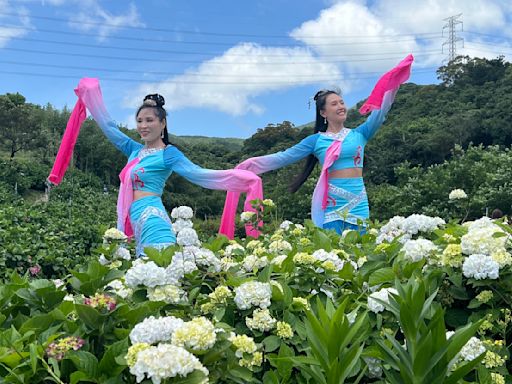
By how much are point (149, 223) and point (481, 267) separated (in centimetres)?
284

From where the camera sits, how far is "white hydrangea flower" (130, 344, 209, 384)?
0.89 m

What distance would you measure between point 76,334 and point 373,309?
0.72 m

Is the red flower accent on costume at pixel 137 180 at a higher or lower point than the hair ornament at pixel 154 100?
lower

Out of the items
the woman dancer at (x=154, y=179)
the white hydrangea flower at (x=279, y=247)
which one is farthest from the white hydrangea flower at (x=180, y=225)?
the woman dancer at (x=154, y=179)

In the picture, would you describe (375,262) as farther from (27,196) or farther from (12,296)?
(27,196)

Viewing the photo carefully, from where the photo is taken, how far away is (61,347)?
3.54 ft

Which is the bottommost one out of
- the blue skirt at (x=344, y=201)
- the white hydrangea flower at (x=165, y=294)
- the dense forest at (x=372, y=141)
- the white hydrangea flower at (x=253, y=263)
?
the white hydrangea flower at (x=165, y=294)

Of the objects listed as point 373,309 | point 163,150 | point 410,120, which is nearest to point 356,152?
point 163,150

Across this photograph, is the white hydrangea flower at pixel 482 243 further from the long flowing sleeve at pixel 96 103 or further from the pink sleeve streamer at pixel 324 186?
the long flowing sleeve at pixel 96 103

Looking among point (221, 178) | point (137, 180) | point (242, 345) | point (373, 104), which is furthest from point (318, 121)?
point (242, 345)

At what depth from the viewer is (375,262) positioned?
1.74 meters

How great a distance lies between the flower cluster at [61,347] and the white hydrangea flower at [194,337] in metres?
0.24

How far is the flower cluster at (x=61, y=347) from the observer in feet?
3.52

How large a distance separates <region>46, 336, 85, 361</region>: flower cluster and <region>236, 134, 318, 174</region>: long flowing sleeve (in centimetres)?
332
